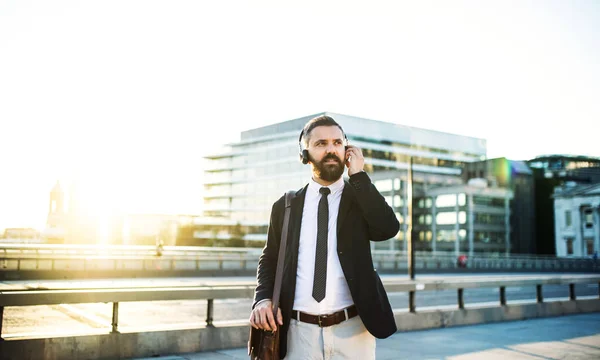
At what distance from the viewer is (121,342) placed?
21.5ft

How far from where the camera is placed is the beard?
2893 mm

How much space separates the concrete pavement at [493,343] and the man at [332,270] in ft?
13.9

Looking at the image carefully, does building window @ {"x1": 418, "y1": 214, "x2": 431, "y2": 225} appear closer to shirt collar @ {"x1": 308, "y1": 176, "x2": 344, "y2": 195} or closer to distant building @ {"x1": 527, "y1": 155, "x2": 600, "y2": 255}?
distant building @ {"x1": 527, "y1": 155, "x2": 600, "y2": 255}

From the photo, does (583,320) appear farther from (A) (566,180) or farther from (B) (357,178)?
(A) (566,180)

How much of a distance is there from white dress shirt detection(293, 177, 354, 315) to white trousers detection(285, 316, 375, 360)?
0.09 meters

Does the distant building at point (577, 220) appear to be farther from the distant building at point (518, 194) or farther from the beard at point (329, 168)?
the beard at point (329, 168)

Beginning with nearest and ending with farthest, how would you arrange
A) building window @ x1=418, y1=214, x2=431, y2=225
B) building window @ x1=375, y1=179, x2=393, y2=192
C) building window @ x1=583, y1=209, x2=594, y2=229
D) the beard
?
the beard → building window @ x1=583, y1=209, x2=594, y2=229 → building window @ x1=375, y1=179, x2=393, y2=192 → building window @ x1=418, y1=214, x2=431, y2=225

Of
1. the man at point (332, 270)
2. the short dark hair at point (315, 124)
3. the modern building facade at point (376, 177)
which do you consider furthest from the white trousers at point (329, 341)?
the modern building facade at point (376, 177)

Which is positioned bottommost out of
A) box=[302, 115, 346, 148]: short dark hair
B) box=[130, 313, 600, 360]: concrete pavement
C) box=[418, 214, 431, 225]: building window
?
box=[130, 313, 600, 360]: concrete pavement

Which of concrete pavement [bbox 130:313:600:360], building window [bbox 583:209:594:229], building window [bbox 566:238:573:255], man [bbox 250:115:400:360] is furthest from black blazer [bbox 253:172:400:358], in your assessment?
building window [bbox 566:238:573:255]

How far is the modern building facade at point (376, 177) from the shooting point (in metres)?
88.8

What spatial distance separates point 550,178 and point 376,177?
3972 cm

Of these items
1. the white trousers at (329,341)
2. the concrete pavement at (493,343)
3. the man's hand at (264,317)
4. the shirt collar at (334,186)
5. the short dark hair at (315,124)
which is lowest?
the concrete pavement at (493,343)

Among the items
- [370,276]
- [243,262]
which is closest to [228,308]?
[370,276]
